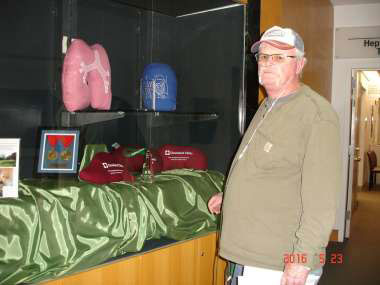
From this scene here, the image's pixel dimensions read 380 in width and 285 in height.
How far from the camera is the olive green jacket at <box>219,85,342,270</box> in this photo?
4.08 feet

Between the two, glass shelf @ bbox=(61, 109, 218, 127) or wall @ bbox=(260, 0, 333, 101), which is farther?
wall @ bbox=(260, 0, 333, 101)

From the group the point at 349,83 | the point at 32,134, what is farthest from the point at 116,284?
the point at 349,83

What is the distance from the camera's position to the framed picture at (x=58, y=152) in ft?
6.10

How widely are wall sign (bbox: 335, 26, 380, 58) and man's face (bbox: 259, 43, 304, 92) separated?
3.39 m

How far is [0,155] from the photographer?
1615 millimetres

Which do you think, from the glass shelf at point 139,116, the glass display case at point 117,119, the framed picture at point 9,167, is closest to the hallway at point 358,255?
the glass display case at point 117,119

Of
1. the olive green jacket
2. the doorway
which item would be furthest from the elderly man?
the doorway

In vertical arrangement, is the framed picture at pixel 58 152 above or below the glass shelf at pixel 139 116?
below

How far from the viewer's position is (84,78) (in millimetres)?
2018

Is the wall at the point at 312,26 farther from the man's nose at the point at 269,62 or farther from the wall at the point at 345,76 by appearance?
the man's nose at the point at 269,62

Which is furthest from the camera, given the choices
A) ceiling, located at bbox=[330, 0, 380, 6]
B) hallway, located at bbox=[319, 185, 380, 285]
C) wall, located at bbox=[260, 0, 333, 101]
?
ceiling, located at bbox=[330, 0, 380, 6]

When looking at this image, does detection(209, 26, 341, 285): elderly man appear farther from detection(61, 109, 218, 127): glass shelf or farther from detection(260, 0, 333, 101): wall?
detection(260, 0, 333, 101): wall

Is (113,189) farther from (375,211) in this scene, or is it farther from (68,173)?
(375,211)

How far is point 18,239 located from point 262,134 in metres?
0.95
